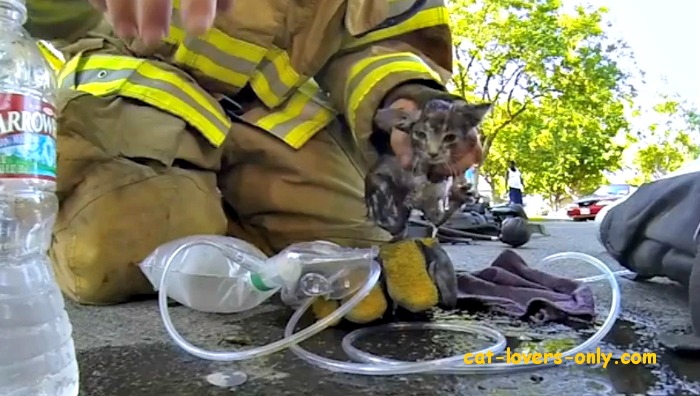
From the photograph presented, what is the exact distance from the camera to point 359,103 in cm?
78

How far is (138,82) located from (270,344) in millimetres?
422

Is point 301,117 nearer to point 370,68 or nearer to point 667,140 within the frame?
point 370,68

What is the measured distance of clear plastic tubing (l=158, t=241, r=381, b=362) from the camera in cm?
53

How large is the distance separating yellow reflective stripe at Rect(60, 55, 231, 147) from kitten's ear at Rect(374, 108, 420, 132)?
243 mm

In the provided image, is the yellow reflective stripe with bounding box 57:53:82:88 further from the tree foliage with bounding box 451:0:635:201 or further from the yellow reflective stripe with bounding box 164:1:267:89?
the tree foliage with bounding box 451:0:635:201

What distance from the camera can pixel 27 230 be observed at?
1.98 ft

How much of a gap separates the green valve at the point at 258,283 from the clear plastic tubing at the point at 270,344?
6 cm

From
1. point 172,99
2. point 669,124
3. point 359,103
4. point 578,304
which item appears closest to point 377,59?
point 359,103

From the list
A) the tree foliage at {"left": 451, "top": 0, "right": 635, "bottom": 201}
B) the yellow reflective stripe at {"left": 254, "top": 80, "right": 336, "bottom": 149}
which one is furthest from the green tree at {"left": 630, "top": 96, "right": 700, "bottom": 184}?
the yellow reflective stripe at {"left": 254, "top": 80, "right": 336, "bottom": 149}

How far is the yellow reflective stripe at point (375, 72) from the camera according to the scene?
759 mm

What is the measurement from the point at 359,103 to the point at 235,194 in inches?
11.1

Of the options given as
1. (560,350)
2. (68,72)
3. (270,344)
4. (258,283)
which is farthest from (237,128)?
(560,350)

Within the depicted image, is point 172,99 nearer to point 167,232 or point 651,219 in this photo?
point 167,232

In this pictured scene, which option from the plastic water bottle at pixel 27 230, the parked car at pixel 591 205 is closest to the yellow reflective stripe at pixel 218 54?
the plastic water bottle at pixel 27 230
